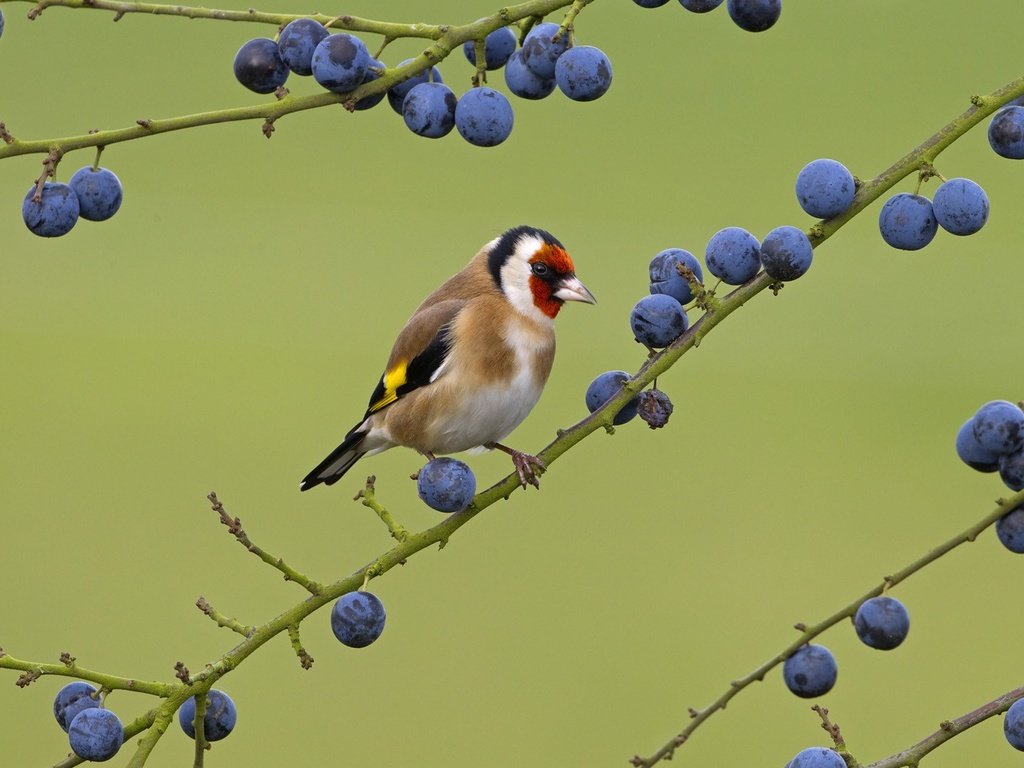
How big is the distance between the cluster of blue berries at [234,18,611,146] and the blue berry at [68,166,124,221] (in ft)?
0.84

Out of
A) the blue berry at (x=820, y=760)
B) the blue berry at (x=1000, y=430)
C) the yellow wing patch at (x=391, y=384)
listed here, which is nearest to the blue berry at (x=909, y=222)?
the blue berry at (x=1000, y=430)

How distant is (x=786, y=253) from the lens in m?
2.07

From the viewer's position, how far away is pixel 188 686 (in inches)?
76.8

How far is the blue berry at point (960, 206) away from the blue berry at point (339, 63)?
83cm

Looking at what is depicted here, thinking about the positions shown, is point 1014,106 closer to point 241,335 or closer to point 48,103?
point 241,335

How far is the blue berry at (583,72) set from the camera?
2281 millimetres

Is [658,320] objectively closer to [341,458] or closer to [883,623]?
[883,623]

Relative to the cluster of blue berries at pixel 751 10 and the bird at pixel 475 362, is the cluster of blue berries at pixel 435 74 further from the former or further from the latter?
the bird at pixel 475 362

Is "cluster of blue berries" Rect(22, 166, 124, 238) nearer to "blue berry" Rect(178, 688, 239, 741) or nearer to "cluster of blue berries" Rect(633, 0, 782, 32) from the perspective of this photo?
"blue berry" Rect(178, 688, 239, 741)

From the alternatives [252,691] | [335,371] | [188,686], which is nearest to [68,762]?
[188,686]

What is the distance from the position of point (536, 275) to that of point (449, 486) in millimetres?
1243

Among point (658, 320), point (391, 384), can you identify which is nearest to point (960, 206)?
point (658, 320)

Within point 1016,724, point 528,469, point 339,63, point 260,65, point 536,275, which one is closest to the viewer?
point 1016,724

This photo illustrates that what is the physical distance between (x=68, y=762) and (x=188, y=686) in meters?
0.18
